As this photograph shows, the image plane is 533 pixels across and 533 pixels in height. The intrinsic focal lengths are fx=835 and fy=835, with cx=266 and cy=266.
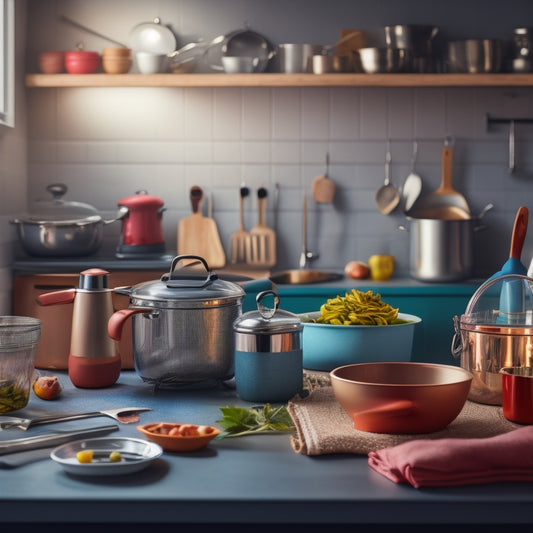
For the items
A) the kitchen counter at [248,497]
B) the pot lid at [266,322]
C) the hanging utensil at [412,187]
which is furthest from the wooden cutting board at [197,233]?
the kitchen counter at [248,497]


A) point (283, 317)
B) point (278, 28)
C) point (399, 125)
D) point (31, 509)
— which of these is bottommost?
point (31, 509)

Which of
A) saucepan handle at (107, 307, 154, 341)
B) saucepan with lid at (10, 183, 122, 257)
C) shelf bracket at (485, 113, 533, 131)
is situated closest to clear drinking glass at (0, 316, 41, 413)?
saucepan handle at (107, 307, 154, 341)

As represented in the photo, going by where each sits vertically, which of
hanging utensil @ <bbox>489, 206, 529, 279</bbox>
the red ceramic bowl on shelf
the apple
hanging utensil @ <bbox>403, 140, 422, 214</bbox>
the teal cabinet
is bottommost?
the teal cabinet

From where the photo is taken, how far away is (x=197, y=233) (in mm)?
4113

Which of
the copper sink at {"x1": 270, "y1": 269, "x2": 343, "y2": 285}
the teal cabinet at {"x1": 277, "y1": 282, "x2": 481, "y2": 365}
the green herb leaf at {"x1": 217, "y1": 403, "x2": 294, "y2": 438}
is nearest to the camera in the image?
the green herb leaf at {"x1": 217, "y1": 403, "x2": 294, "y2": 438}

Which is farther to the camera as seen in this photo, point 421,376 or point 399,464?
point 421,376

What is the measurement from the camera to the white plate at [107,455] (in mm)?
1123

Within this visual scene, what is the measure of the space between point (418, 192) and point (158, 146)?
1.31m

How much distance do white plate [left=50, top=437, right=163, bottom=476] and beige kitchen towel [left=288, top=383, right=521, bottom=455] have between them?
228mm

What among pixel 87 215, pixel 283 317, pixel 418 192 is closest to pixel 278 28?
pixel 418 192

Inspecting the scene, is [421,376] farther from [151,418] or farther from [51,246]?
[51,246]

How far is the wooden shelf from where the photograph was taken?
12.4 ft

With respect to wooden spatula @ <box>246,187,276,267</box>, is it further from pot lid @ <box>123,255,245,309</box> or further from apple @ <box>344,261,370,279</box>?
pot lid @ <box>123,255,245,309</box>

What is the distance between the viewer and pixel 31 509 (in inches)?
41.0
